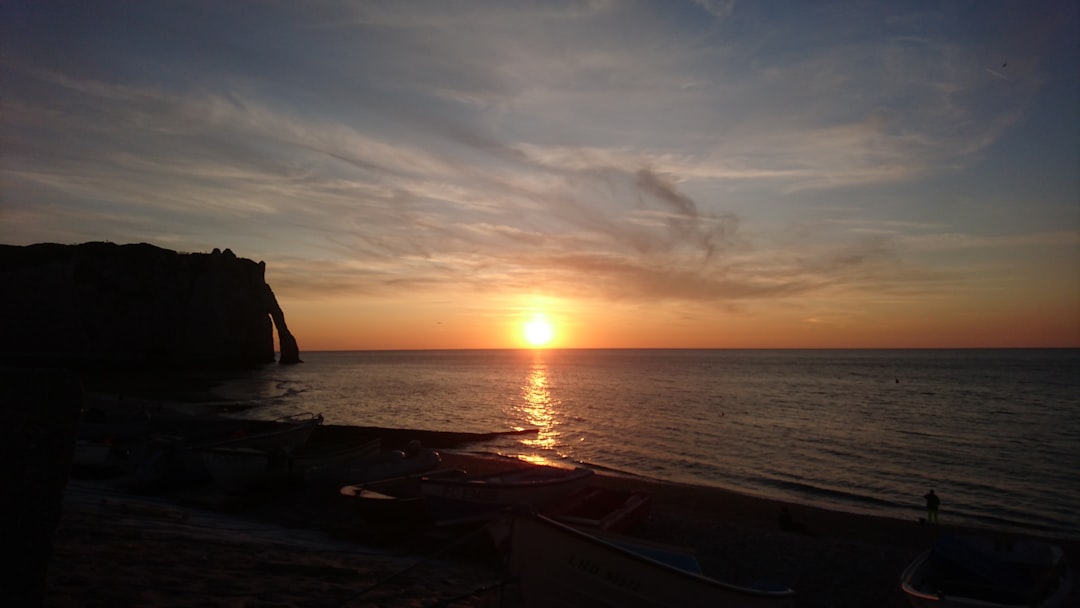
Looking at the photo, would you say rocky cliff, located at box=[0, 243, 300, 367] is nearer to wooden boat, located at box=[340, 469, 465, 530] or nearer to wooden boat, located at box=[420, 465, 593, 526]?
wooden boat, located at box=[340, 469, 465, 530]

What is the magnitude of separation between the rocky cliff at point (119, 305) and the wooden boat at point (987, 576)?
109m

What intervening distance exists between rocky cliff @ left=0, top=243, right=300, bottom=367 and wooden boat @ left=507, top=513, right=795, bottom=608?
105 metres

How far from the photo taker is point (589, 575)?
8.66 meters

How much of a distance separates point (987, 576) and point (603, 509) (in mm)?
8454

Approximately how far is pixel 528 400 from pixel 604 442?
3590 cm

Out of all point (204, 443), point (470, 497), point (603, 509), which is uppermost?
point (470, 497)

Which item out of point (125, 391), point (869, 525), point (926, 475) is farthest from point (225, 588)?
point (125, 391)

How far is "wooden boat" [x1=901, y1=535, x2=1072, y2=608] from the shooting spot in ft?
33.2

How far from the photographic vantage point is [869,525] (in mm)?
19797

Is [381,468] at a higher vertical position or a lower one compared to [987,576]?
lower

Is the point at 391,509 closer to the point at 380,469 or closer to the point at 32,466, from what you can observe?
the point at 380,469

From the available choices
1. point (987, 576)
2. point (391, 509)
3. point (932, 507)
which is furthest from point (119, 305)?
point (987, 576)

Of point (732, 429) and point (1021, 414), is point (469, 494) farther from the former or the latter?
point (1021, 414)

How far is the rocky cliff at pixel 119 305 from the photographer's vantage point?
293ft
